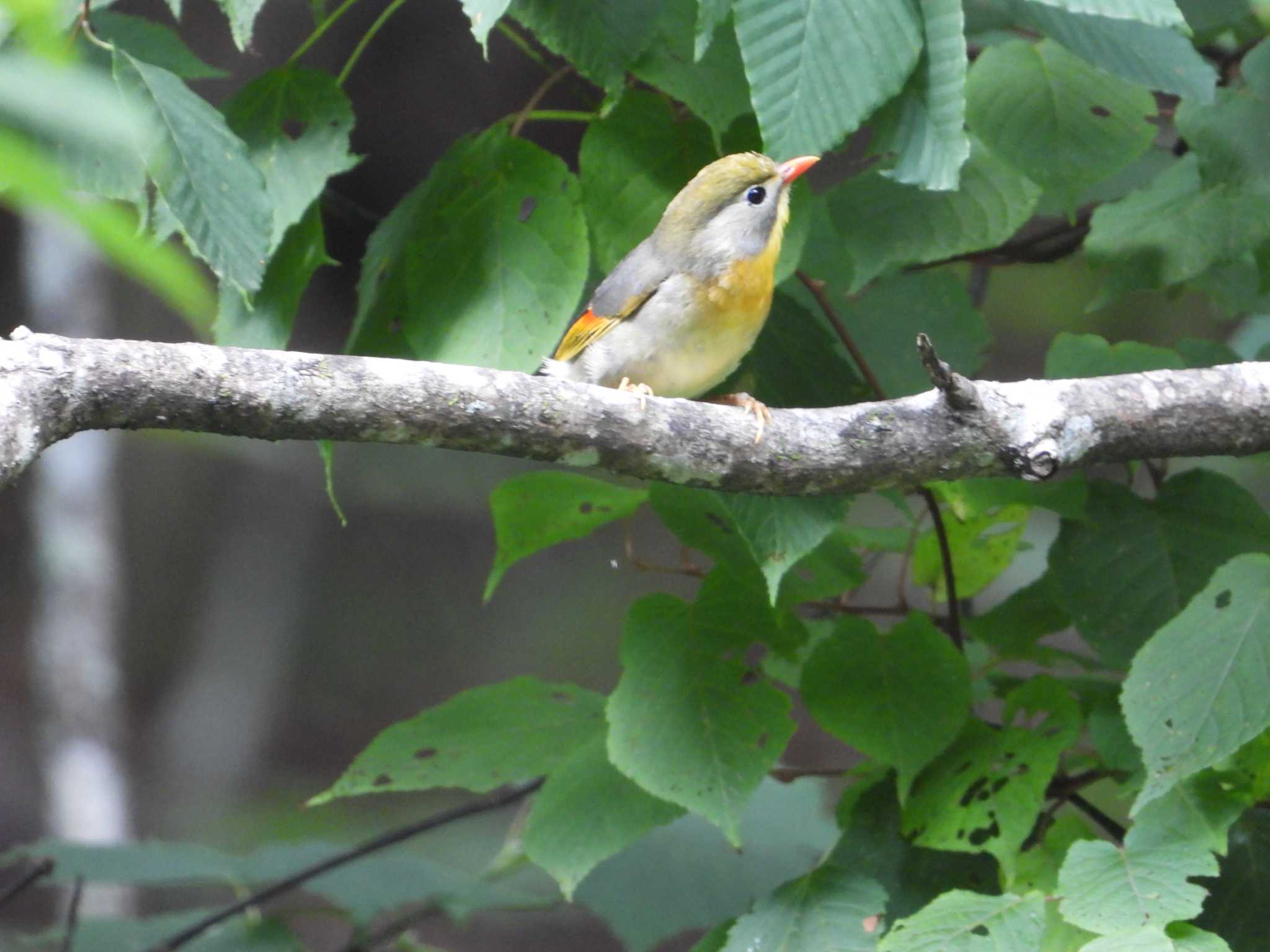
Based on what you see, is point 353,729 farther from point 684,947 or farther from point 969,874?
point 969,874

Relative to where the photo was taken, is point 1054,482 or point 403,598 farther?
point 403,598

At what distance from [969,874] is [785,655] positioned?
1.74ft

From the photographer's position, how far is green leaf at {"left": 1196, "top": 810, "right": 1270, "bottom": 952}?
Answer: 2092 mm

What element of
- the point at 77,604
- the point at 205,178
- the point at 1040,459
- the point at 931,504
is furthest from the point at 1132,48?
the point at 77,604

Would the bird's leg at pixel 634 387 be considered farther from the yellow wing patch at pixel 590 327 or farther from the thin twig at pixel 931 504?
the thin twig at pixel 931 504

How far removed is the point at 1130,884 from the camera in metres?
1.81

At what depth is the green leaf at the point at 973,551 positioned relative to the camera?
2686 mm

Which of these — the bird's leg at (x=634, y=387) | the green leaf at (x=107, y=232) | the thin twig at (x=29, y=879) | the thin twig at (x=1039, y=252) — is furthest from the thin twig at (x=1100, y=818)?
the thin twig at (x=29, y=879)

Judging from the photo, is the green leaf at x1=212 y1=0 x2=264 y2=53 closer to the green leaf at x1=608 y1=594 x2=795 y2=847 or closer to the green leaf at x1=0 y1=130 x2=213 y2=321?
the green leaf at x1=608 y1=594 x2=795 y2=847

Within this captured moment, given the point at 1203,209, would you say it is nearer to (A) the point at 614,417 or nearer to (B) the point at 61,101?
(A) the point at 614,417

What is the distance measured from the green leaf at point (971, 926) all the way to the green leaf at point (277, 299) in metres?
1.52

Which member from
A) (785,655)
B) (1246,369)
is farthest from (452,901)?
(1246,369)

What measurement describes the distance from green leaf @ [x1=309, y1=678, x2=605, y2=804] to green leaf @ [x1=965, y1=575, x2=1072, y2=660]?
836 mm

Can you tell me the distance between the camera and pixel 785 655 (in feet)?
8.06
